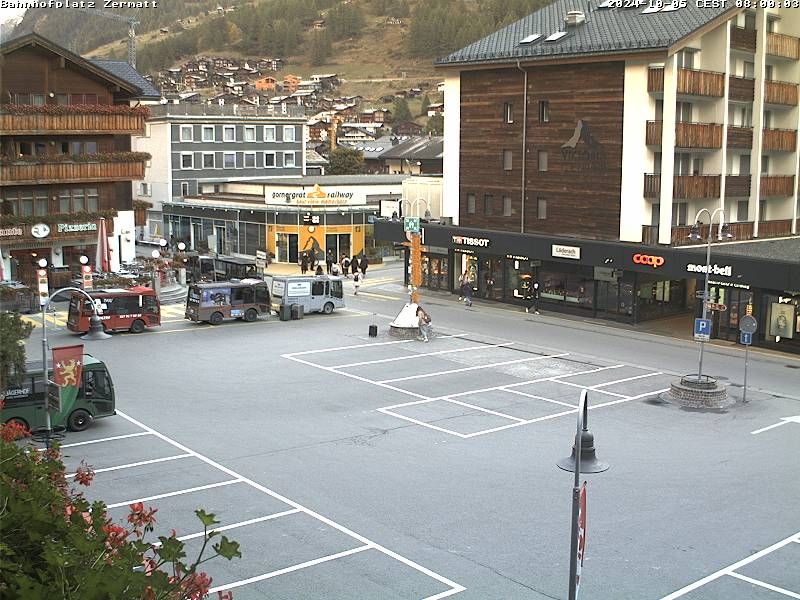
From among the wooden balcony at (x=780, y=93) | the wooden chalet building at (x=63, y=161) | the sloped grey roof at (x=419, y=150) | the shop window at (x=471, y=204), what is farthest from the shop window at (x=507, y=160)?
the sloped grey roof at (x=419, y=150)

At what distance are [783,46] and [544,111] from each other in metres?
12.6

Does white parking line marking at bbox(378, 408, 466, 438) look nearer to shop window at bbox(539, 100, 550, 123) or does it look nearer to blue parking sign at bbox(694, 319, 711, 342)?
blue parking sign at bbox(694, 319, 711, 342)

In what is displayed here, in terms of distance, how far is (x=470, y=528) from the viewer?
768 inches

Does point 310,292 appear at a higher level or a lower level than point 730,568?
higher

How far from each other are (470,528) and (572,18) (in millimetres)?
37042

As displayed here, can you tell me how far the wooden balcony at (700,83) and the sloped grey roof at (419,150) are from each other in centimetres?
6080

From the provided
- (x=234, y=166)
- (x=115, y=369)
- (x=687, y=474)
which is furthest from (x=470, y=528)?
(x=234, y=166)

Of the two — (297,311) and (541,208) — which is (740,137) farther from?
(297,311)

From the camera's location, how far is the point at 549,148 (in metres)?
49.6

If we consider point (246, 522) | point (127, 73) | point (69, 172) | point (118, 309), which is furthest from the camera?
point (127, 73)

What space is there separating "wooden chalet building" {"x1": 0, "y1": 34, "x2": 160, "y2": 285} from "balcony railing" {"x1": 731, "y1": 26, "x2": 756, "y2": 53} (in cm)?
3184

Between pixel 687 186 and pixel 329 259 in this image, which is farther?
pixel 329 259

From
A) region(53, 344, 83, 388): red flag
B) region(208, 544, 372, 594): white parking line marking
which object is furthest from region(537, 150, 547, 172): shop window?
region(208, 544, 372, 594): white parking line marking

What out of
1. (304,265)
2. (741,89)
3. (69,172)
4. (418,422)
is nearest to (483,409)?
(418,422)
